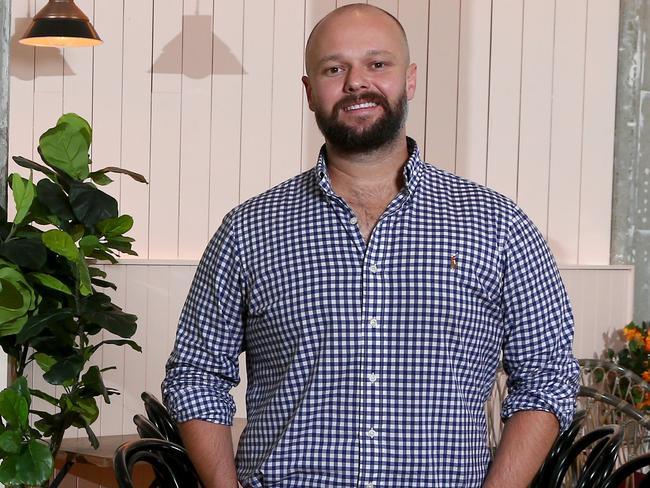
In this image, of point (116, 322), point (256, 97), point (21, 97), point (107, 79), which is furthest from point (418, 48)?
point (116, 322)

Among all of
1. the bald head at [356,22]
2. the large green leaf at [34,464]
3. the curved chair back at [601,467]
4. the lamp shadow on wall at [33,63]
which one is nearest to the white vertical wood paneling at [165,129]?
the lamp shadow on wall at [33,63]

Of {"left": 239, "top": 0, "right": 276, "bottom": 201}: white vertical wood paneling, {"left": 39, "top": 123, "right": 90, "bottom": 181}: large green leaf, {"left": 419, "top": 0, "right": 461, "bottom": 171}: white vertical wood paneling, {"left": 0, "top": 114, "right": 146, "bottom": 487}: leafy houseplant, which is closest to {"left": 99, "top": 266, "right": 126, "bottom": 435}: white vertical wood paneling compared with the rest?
{"left": 239, "top": 0, "right": 276, "bottom": 201}: white vertical wood paneling

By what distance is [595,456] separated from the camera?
2.41 metres

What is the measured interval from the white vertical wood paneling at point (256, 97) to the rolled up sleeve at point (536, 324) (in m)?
2.61

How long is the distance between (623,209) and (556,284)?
10.1 feet

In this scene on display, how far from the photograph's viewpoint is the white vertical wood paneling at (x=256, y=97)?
4637 mm

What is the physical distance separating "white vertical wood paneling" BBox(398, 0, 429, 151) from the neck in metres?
2.61

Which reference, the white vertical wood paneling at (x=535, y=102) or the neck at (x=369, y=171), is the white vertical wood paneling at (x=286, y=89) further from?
the neck at (x=369, y=171)

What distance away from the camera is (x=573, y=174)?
5.07 meters

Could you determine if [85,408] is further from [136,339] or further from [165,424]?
[165,424]

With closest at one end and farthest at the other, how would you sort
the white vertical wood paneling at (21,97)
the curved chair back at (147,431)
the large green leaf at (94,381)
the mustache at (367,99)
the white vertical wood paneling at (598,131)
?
the mustache at (367,99) < the curved chair back at (147,431) < the large green leaf at (94,381) < the white vertical wood paneling at (21,97) < the white vertical wood paneling at (598,131)

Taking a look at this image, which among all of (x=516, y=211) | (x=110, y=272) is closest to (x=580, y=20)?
(x=110, y=272)

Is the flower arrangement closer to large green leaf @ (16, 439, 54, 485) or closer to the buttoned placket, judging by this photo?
large green leaf @ (16, 439, 54, 485)

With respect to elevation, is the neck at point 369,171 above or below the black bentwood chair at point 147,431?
above
